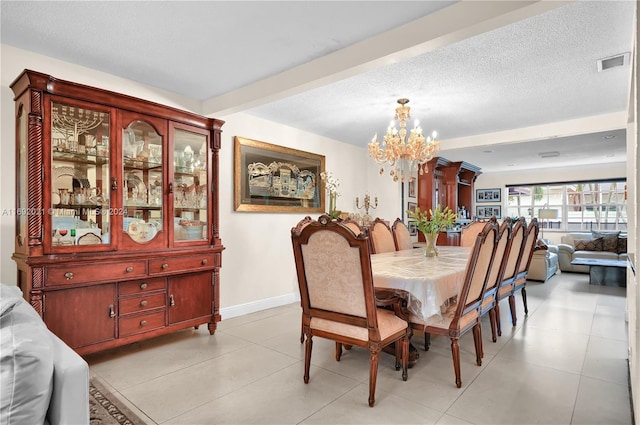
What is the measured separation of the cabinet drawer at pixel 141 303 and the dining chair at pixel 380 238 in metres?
2.13

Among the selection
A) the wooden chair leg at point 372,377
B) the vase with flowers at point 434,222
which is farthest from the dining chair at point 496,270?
the wooden chair leg at point 372,377

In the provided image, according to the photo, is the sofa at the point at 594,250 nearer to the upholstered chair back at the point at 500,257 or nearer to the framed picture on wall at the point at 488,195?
the framed picture on wall at the point at 488,195

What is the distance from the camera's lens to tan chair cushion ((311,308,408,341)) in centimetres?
217

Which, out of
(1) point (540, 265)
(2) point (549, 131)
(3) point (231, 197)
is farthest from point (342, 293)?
(1) point (540, 265)

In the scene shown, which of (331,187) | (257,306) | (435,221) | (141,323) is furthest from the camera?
(331,187)

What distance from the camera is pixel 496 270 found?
2943mm

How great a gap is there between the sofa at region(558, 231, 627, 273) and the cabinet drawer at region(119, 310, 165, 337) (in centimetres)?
745

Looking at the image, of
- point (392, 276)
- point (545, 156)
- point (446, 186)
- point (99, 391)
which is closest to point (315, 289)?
point (392, 276)

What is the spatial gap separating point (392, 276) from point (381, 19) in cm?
169

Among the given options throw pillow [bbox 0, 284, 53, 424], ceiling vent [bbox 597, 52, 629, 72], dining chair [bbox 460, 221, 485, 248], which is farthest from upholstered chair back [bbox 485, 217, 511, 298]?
throw pillow [bbox 0, 284, 53, 424]

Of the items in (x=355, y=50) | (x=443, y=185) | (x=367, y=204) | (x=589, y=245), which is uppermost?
(x=355, y=50)

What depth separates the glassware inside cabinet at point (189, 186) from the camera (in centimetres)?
325

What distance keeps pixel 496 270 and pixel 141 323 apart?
9.74 feet

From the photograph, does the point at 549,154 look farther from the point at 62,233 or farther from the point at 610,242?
the point at 62,233
